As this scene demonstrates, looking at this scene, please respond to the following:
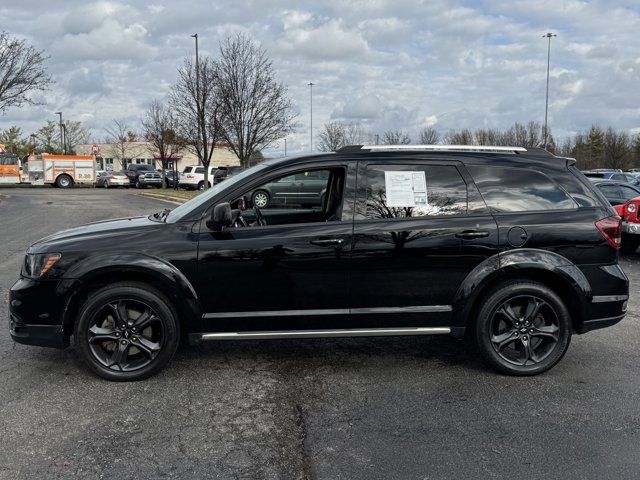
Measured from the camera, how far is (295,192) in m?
5.89

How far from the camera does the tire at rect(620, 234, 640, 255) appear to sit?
34.2 ft

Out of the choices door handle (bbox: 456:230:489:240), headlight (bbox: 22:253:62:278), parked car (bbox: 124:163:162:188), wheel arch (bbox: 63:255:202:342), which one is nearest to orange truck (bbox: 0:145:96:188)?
parked car (bbox: 124:163:162:188)

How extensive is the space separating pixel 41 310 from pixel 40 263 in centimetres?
35

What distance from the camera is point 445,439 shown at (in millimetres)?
3426

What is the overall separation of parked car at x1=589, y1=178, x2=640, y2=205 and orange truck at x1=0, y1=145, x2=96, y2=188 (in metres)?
39.0

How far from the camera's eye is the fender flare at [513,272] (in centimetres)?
432

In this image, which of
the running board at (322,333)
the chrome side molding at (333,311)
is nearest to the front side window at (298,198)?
the chrome side molding at (333,311)

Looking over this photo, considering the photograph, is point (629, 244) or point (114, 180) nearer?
point (629, 244)

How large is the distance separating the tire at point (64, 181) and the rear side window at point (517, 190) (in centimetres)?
4300

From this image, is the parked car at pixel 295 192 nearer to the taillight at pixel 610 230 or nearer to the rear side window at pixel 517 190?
the rear side window at pixel 517 190

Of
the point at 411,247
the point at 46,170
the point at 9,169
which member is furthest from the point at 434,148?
the point at 9,169

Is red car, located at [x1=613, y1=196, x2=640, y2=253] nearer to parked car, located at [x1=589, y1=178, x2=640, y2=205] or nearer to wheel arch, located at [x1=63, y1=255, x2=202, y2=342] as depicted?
parked car, located at [x1=589, y1=178, x2=640, y2=205]

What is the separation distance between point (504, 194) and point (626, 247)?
25.5 ft

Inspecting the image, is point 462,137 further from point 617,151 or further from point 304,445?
point 304,445
